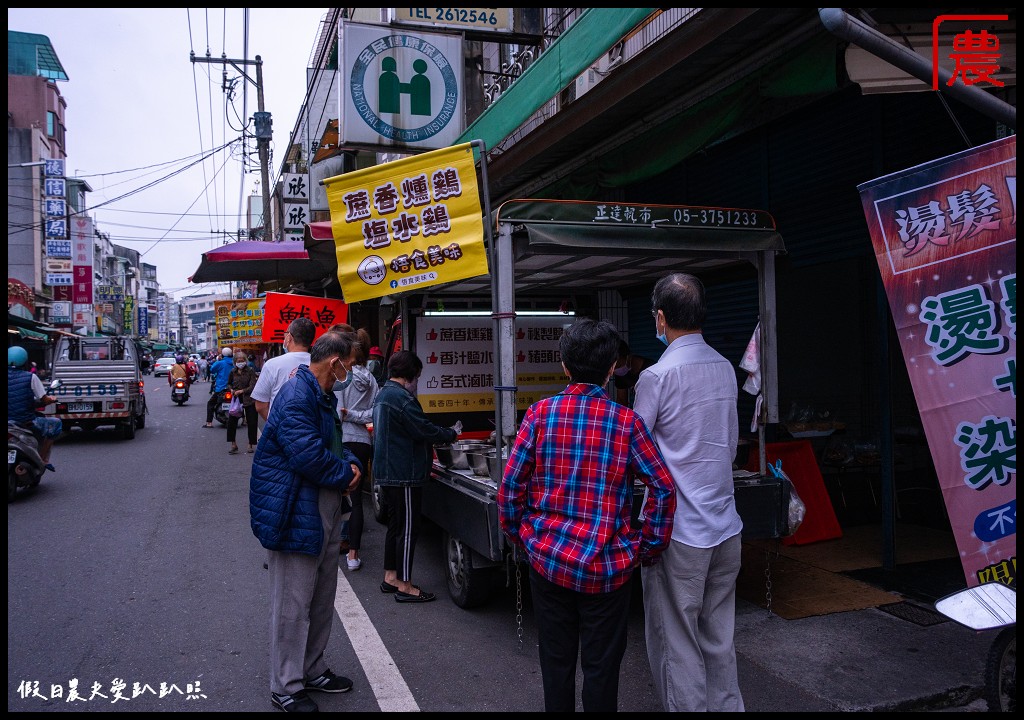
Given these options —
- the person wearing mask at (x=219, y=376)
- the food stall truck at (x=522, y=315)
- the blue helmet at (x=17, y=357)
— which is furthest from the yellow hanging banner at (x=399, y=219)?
the person wearing mask at (x=219, y=376)

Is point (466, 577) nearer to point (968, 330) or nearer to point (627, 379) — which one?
point (627, 379)

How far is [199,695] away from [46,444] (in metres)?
7.41

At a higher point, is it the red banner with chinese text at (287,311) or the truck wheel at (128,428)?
the red banner with chinese text at (287,311)

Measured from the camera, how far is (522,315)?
6.98 metres

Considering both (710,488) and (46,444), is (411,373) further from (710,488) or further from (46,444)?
(46,444)

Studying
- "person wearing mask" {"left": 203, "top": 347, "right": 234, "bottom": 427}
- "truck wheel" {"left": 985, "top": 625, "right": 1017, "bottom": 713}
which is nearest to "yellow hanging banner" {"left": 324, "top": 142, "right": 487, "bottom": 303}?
"truck wheel" {"left": 985, "top": 625, "right": 1017, "bottom": 713}

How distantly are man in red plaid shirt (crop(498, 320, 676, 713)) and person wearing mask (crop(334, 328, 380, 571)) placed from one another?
3644 millimetres

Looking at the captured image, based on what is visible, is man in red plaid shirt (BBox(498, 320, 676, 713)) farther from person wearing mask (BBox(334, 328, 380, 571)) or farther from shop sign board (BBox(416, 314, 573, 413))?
shop sign board (BBox(416, 314, 573, 413))

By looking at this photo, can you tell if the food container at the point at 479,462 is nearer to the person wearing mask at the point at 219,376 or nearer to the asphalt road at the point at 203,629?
the asphalt road at the point at 203,629

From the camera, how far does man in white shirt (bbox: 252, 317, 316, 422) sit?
491 centimetres

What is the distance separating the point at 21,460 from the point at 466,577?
711 centimetres

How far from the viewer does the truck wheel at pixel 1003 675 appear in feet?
9.95

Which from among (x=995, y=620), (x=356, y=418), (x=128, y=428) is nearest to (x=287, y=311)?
(x=356, y=418)

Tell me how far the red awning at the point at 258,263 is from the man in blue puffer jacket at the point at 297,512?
271 inches
